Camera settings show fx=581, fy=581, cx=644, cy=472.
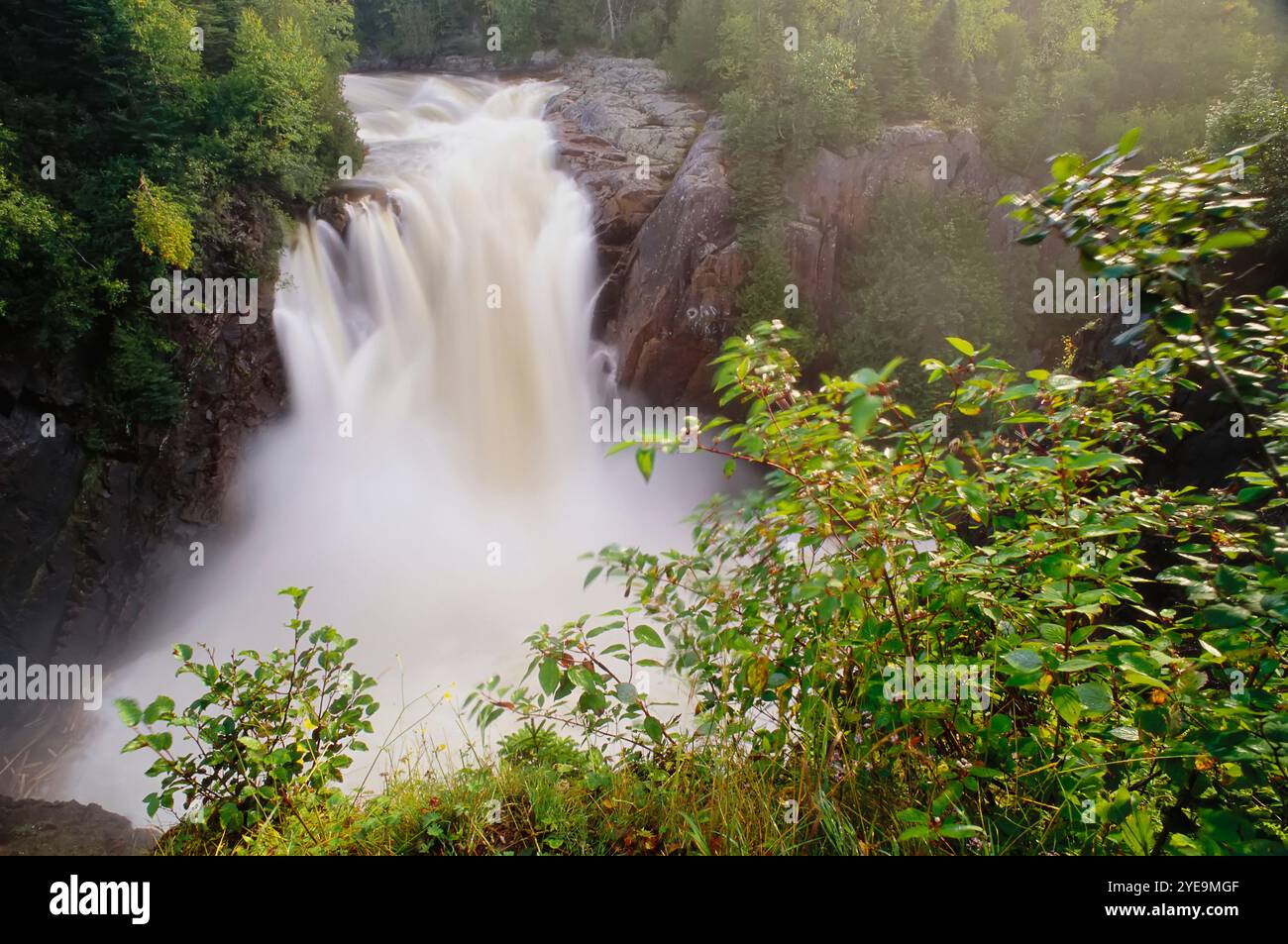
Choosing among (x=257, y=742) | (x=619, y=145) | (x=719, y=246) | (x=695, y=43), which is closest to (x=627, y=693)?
(x=257, y=742)

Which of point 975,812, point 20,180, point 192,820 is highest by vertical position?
point 20,180

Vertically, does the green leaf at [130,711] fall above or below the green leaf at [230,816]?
above

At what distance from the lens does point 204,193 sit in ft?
32.6

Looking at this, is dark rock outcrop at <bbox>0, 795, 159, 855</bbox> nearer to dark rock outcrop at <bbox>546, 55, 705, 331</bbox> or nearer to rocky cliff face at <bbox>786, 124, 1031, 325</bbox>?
dark rock outcrop at <bbox>546, 55, 705, 331</bbox>

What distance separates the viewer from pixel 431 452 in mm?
11766

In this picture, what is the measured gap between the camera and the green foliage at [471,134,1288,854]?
1.40 metres

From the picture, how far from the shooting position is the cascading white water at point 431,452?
10.1 metres

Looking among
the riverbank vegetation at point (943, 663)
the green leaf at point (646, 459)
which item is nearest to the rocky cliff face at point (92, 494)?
the riverbank vegetation at point (943, 663)

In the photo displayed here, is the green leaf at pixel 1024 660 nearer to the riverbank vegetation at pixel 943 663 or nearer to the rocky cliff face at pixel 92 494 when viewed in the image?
the riverbank vegetation at pixel 943 663

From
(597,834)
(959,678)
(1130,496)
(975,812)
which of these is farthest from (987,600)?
(597,834)

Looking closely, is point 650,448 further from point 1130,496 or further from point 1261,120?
point 1261,120

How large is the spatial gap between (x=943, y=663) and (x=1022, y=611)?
29 centimetres

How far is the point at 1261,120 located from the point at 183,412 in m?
17.3

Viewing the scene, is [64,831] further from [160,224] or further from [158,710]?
[160,224]
